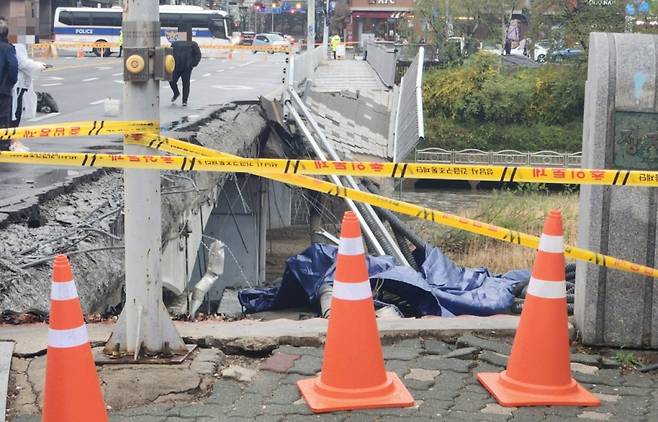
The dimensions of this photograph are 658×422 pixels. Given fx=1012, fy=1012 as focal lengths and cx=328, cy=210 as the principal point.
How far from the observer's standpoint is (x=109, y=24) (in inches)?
2338

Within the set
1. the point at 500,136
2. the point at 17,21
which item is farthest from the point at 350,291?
the point at 500,136

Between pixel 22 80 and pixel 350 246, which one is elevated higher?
pixel 22 80

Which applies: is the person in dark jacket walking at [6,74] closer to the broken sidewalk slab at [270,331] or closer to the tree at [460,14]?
the broken sidewalk slab at [270,331]

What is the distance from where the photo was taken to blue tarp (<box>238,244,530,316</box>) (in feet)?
27.3

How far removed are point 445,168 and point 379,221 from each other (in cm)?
1133

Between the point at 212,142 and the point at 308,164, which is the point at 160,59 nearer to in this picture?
the point at 308,164

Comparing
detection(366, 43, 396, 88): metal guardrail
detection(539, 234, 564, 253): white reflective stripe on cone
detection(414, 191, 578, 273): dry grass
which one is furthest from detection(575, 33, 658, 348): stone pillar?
detection(366, 43, 396, 88): metal guardrail

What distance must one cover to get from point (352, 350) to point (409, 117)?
2581cm

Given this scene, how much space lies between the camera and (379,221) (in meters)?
16.6

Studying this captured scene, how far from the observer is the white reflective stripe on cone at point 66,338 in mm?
4141

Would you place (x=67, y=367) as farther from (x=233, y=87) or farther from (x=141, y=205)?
(x=233, y=87)

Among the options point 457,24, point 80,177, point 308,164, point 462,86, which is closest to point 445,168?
point 308,164

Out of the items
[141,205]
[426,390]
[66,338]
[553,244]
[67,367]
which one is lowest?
[426,390]

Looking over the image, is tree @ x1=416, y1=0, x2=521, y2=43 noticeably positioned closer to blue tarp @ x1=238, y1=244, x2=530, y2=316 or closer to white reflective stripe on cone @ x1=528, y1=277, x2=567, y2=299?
blue tarp @ x1=238, y1=244, x2=530, y2=316
